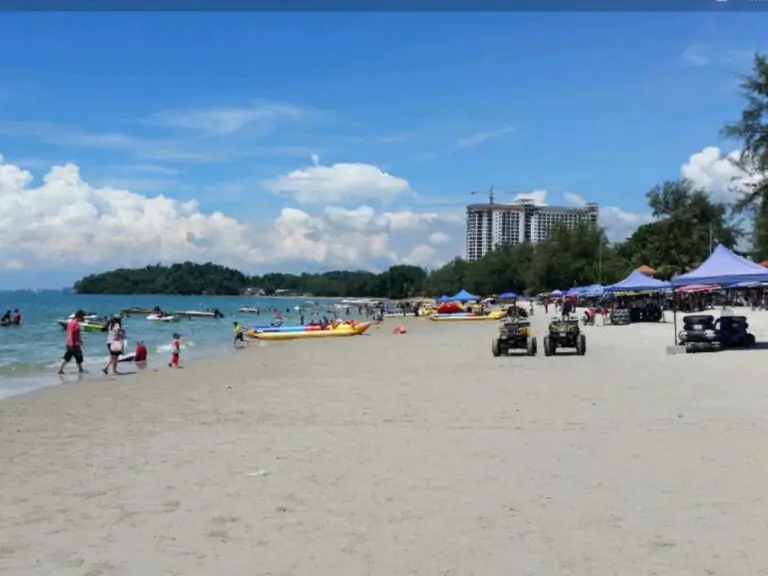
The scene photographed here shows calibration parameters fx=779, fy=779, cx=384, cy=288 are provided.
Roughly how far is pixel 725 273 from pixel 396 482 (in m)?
18.7

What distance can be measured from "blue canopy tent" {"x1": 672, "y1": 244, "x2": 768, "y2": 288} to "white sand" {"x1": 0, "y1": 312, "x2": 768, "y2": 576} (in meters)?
8.45

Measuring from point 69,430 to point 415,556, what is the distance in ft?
25.1

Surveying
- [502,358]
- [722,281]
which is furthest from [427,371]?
[722,281]

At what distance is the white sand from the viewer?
5.46 metres

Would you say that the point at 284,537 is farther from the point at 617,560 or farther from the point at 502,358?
the point at 502,358

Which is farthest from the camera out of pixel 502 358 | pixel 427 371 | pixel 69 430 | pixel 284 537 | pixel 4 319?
pixel 4 319

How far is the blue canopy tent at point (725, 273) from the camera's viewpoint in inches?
896

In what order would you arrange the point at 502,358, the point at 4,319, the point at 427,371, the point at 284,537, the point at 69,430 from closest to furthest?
the point at 284,537
the point at 69,430
the point at 427,371
the point at 502,358
the point at 4,319

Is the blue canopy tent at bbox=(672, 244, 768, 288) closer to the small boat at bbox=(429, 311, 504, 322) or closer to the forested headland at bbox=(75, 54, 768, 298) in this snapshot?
the forested headland at bbox=(75, 54, 768, 298)

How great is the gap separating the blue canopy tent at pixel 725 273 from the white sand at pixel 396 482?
8.45m

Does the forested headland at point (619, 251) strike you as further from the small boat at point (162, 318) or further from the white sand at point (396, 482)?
the small boat at point (162, 318)

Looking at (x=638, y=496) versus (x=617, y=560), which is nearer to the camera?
(x=617, y=560)

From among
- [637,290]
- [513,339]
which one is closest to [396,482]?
[513,339]

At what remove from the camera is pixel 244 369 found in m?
23.0
